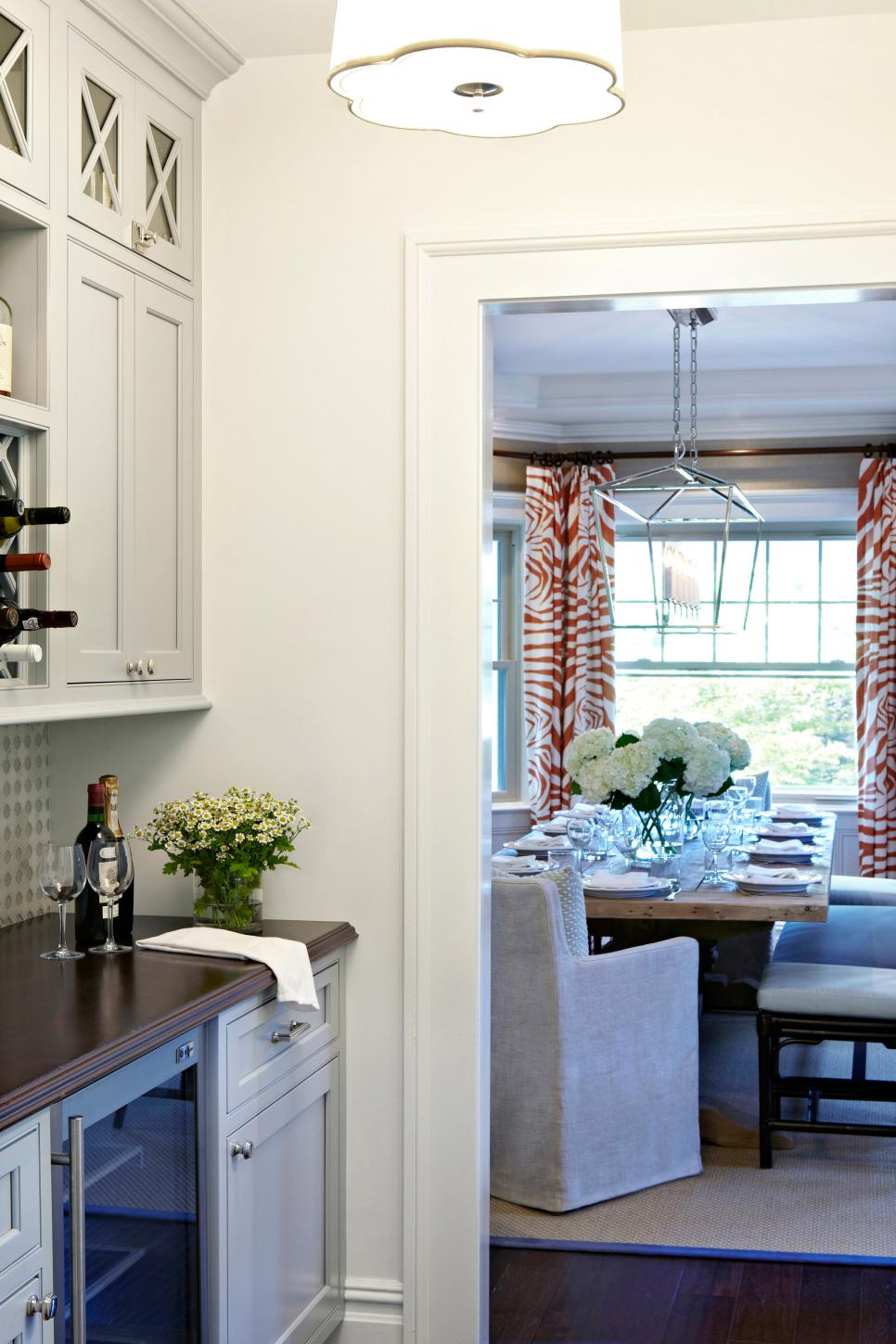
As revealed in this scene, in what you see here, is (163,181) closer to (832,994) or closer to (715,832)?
(715,832)

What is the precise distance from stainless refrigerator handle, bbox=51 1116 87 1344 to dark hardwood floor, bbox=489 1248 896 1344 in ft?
4.77

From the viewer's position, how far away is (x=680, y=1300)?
10.3 ft

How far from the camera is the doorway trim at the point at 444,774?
9.14 feet

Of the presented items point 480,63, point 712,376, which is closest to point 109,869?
point 480,63

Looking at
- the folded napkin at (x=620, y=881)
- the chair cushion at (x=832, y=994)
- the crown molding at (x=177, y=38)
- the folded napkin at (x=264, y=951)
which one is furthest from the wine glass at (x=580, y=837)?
the crown molding at (x=177, y=38)

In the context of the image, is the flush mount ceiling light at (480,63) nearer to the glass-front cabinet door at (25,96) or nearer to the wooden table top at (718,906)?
the glass-front cabinet door at (25,96)

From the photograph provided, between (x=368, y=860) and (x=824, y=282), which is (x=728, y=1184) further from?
(x=824, y=282)

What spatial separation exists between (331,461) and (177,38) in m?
0.88

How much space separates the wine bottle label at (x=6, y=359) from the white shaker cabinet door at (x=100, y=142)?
0.27m

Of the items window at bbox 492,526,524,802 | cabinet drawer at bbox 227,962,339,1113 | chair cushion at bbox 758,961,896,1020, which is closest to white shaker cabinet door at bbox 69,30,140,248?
cabinet drawer at bbox 227,962,339,1113

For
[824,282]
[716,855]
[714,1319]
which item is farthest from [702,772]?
[824,282]

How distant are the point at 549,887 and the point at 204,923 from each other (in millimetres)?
1113

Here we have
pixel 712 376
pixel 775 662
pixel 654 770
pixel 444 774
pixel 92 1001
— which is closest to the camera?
pixel 92 1001

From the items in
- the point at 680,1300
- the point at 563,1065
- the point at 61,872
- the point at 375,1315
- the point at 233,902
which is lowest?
the point at 680,1300
